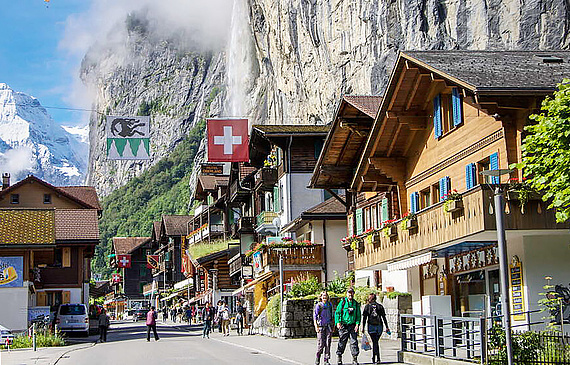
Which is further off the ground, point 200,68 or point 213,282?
point 200,68

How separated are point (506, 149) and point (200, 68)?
162812 millimetres

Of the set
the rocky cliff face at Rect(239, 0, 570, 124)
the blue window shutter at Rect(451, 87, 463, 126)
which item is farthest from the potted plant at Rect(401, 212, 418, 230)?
the rocky cliff face at Rect(239, 0, 570, 124)

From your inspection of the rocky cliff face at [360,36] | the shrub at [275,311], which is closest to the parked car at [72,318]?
the shrub at [275,311]

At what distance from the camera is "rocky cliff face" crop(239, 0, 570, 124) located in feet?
190

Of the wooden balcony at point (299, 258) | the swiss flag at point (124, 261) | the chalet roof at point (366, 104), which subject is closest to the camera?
the chalet roof at point (366, 104)

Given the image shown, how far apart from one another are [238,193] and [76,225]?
1302 cm

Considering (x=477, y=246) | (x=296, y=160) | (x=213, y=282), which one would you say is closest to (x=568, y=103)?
(x=477, y=246)

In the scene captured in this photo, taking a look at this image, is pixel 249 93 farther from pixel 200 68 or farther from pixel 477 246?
pixel 477 246

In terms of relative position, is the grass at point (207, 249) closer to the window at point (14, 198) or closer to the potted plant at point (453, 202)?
the window at point (14, 198)

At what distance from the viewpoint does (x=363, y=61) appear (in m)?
73.1

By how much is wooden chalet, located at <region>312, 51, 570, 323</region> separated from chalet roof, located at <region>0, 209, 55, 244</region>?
1445cm

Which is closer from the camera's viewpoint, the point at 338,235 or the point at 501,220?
the point at 501,220

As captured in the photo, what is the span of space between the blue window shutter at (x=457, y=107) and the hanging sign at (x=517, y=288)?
4.80m

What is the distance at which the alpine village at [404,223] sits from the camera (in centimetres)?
1719
